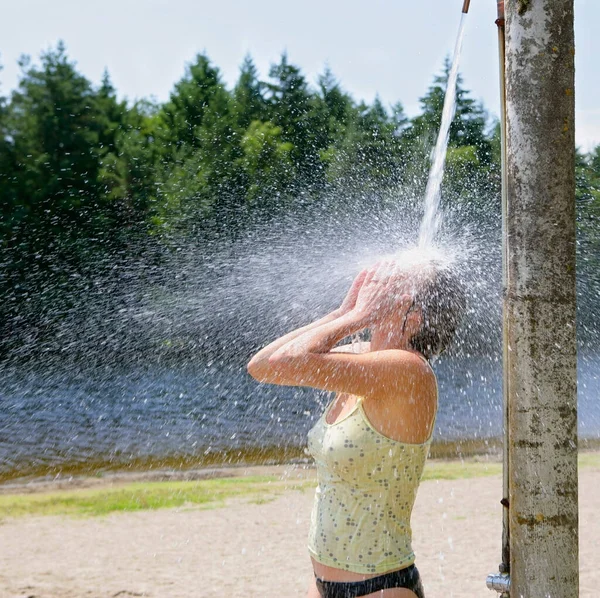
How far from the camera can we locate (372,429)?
242 cm

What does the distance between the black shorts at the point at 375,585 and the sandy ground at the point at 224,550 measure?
3844 mm

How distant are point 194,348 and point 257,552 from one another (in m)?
21.0

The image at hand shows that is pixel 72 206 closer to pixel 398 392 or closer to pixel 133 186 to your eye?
pixel 133 186

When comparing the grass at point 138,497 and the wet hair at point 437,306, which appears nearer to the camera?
the wet hair at point 437,306

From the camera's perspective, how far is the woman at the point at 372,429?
2.39 meters

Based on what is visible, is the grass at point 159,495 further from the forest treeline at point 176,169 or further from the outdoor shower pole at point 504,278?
the forest treeline at point 176,169

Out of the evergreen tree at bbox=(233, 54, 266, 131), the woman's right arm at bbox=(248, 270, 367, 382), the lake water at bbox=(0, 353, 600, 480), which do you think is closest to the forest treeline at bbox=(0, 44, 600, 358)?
the evergreen tree at bbox=(233, 54, 266, 131)

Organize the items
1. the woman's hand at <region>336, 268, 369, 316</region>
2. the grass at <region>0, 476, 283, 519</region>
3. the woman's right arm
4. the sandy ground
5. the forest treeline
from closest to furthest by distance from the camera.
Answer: the woman's right arm, the woman's hand at <region>336, 268, 369, 316</region>, the sandy ground, the grass at <region>0, 476, 283, 519</region>, the forest treeline

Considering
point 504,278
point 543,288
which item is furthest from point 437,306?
point 543,288

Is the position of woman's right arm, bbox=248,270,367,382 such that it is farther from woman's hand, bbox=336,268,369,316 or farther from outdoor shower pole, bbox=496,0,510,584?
outdoor shower pole, bbox=496,0,510,584

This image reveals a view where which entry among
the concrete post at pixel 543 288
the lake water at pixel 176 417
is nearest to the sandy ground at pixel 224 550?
the lake water at pixel 176 417

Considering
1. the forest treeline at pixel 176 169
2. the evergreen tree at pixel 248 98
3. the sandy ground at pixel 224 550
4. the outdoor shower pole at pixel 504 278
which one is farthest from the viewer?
the evergreen tree at pixel 248 98

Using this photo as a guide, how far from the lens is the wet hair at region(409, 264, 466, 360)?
2.47 meters

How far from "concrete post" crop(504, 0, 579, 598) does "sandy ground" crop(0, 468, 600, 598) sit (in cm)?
442
